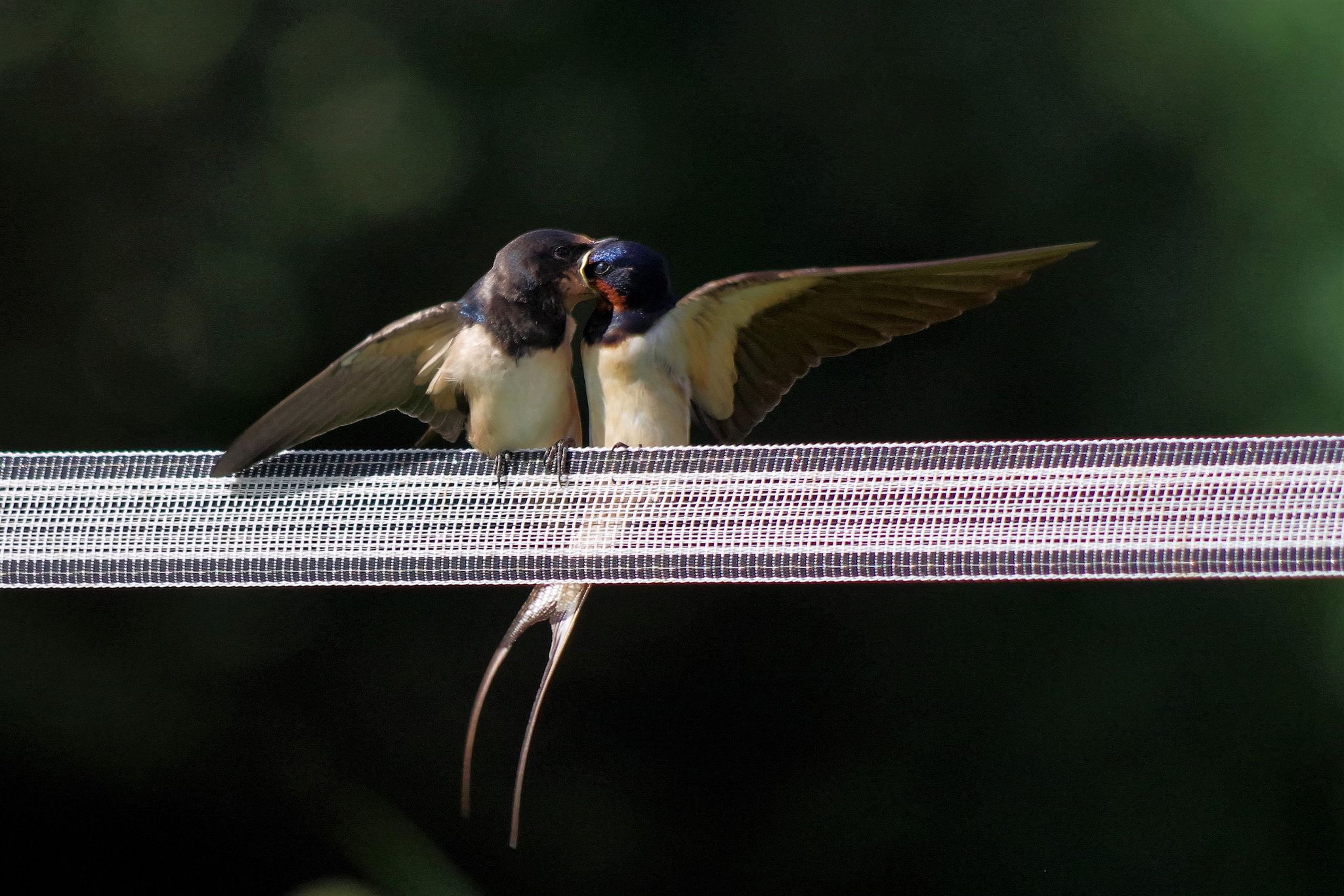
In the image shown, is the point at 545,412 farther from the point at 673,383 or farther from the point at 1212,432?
the point at 1212,432

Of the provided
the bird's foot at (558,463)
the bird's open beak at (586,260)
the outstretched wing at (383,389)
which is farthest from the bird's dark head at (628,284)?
the bird's foot at (558,463)

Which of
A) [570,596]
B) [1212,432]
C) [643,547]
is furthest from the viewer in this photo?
[1212,432]

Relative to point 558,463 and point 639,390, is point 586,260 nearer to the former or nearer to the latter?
point 639,390

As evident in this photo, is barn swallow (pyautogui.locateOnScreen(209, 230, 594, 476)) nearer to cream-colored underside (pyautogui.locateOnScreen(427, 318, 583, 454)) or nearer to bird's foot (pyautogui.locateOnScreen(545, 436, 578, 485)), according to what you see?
cream-colored underside (pyautogui.locateOnScreen(427, 318, 583, 454))

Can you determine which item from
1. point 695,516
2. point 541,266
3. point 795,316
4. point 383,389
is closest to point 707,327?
point 795,316

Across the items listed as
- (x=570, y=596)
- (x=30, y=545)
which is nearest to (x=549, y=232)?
(x=570, y=596)

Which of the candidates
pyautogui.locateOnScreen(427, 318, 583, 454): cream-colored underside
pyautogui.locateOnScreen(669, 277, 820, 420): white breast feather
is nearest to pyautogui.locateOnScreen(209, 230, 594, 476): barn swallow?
pyautogui.locateOnScreen(427, 318, 583, 454): cream-colored underside

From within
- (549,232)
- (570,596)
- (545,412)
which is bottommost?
(570,596)
